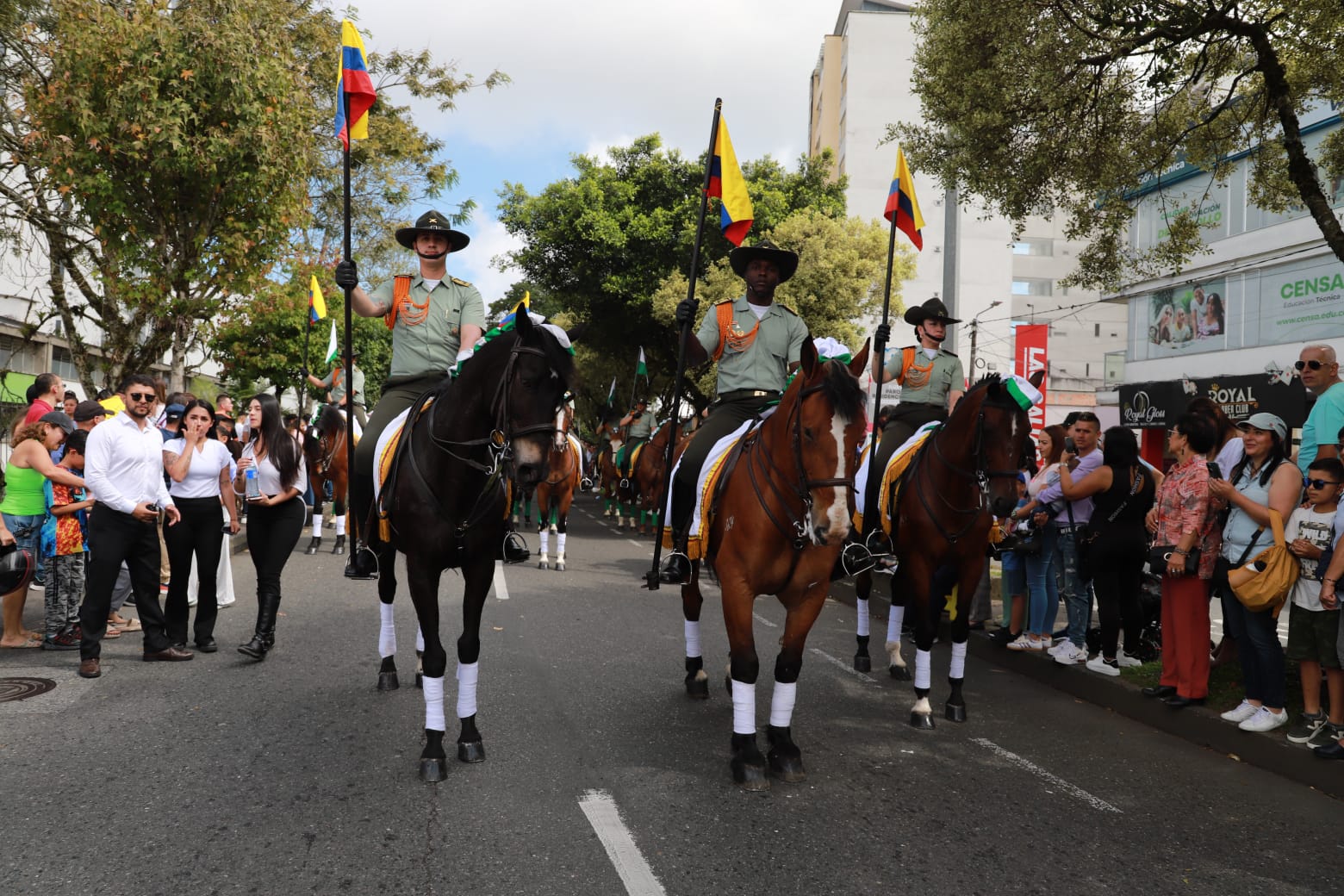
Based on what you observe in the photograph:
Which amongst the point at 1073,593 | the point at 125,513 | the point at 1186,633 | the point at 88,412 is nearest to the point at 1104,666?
the point at 1073,593

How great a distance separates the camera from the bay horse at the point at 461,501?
5.23 m

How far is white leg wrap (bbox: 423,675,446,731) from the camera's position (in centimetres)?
530

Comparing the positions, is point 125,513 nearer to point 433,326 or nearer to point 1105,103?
point 433,326

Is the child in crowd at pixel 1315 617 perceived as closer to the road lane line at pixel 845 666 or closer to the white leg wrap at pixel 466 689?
the road lane line at pixel 845 666

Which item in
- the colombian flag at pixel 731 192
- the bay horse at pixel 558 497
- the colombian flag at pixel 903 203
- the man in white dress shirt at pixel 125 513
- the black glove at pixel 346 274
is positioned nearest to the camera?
the black glove at pixel 346 274

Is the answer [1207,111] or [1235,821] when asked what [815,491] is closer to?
[1235,821]

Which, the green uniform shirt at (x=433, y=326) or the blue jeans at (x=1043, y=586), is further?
the blue jeans at (x=1043, y=586)

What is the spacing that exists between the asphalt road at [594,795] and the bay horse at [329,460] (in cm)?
690

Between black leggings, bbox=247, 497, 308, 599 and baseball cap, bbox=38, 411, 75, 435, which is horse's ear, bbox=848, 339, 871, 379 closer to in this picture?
black leggings, bbox=247, 497, 308, 599

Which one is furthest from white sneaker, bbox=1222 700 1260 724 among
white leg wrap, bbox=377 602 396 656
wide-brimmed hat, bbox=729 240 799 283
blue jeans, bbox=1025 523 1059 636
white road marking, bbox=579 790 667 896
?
white leg wrap, bbox=377 602 396 656

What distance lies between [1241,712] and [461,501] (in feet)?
17.8

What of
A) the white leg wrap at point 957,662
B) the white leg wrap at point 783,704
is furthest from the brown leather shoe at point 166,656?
the white leg wrap at point 957,662

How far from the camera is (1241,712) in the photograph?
6527 mm

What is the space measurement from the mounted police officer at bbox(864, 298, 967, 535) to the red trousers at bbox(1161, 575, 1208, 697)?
7.40 feet
